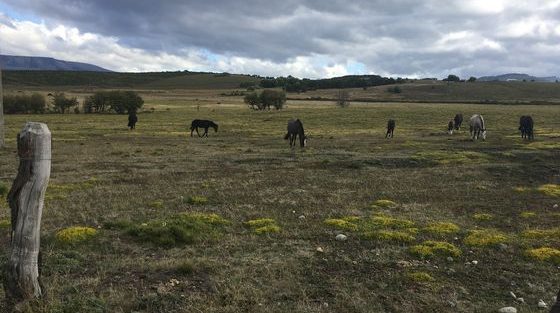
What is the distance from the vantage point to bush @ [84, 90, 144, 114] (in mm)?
78750

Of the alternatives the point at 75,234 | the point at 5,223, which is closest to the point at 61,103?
the point at 5,223

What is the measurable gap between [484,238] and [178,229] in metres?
6.58

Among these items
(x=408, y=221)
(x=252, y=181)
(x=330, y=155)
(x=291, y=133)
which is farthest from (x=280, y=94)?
(x=408, y=221)

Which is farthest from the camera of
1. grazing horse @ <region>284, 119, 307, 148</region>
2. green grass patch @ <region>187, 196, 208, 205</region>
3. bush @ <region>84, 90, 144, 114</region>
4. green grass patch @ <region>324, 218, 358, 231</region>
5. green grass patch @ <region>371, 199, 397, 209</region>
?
bush @ <region>84, 90, 144, 114</region>

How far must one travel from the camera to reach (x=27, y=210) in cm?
613

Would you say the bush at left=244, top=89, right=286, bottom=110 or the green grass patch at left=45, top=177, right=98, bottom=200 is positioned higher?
the bush at left=244, top=89, right=286, bottom=110

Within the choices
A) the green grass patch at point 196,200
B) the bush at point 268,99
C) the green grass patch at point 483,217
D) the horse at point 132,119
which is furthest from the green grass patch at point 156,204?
the bush at point 268,99

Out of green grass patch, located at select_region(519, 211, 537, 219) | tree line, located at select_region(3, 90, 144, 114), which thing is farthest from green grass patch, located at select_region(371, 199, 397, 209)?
tree line, located at select_region(3, 90, 144, 114)

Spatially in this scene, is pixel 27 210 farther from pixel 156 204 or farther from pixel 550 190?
pixel 550 190

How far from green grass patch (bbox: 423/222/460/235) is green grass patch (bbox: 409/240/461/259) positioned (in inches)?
47.5

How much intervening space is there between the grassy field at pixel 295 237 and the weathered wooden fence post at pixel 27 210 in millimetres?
379

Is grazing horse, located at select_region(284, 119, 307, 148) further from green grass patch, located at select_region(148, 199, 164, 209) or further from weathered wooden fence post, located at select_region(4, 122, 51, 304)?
weathered wooden fence post, located at select_region(4, 122, 51, 304)

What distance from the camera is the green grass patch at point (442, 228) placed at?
11250mm

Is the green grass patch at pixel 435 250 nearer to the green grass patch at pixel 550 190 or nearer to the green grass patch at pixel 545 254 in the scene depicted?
the green grass patch at pixel 545 254
